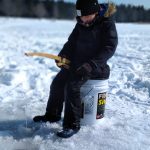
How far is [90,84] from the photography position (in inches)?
190

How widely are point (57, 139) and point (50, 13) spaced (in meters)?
69.8

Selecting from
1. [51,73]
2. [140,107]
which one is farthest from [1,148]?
[51,73]

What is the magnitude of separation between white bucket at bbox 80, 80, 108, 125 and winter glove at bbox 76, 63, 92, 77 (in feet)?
0.74

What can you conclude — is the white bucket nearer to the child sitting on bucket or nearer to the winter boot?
the child sitting on bucket

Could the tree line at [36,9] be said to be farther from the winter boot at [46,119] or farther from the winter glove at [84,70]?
the winter glove at [84,70]

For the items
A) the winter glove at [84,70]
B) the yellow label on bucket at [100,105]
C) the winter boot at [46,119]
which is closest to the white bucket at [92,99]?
the yellow label on bucket at [100,105]

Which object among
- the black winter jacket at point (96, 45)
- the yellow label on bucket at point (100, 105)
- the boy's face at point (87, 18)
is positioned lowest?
the yellow label on bucket at point (100, 105)

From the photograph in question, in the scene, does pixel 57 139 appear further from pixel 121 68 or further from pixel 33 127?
pixel 121 68

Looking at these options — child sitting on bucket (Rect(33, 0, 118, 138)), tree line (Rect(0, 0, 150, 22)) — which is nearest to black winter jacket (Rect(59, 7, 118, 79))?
child sitting on bucket (Rect(33, 0, 118, 138))

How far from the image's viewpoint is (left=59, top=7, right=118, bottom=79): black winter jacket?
4672mm

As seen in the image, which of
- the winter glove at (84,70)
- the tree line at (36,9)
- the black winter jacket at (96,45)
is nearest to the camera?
the winter glove at (84,70)

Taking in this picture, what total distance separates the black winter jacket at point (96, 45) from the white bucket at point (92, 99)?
0.10 m

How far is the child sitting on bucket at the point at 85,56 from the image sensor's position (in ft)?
15.2

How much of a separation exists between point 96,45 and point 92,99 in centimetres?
60
